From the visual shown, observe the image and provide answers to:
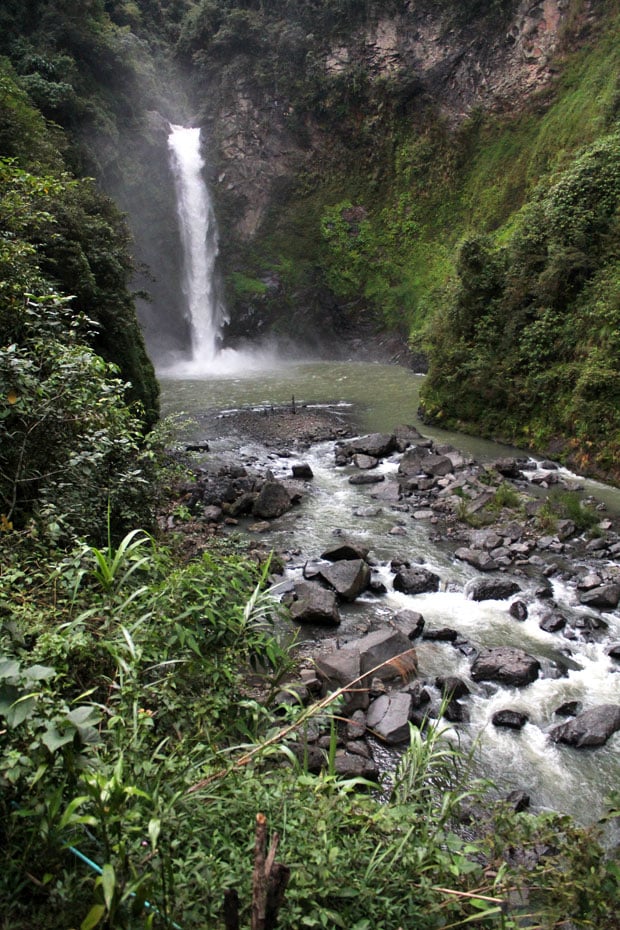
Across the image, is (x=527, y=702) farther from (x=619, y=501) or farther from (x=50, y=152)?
(x=50, y=152)

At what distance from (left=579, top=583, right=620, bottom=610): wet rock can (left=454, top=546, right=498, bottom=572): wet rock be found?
1.39m

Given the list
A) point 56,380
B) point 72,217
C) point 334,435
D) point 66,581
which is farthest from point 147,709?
point 334,435

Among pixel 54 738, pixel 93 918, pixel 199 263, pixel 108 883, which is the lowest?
pixel 93 918

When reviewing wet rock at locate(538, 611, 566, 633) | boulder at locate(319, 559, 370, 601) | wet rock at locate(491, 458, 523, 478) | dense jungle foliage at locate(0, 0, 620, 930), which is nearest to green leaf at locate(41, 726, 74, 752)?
dense jungle foliage at locate(0, 0, 620, 930)

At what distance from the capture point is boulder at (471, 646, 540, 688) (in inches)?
252

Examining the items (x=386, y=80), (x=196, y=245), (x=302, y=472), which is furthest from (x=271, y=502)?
(x=386, y=80)

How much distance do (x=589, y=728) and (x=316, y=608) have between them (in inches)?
129

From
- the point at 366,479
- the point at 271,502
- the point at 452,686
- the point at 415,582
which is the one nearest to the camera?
the point at 452,686

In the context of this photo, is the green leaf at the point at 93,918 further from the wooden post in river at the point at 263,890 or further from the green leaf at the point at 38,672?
the green leaf at the point at 38,672

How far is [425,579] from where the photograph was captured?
8539 mm

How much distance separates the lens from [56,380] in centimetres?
468

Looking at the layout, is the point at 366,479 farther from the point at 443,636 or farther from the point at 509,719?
the point at 509,719

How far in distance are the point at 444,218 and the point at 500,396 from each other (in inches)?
820

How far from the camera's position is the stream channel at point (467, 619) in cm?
525
